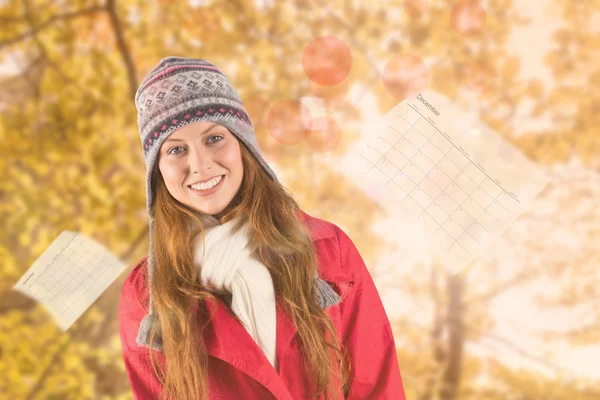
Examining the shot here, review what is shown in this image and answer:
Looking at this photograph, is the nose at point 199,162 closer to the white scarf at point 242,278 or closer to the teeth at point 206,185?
the teeth at point 206,185

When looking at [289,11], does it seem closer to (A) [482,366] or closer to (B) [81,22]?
(B) [81,22]

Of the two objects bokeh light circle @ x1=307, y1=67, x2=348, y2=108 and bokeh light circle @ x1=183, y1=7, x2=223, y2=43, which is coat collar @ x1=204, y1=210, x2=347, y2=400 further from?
bokeh light circle @ x1=183, y1=7, x2=223, y2=43

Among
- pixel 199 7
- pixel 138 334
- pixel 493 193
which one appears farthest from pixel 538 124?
pixel 138 334

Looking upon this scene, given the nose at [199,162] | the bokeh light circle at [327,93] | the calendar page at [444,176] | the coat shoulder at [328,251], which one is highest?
the bokeh light circle at [327,93]

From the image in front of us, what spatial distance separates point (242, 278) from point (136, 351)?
12.8 inches

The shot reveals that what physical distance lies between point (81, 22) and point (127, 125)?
390mm

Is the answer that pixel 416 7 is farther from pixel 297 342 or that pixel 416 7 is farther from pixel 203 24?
pixel 297 342

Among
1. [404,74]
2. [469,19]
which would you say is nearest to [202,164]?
[404,74]

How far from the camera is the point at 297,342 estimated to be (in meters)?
1.11

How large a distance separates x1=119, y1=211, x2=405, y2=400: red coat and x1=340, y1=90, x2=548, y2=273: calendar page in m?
0.19

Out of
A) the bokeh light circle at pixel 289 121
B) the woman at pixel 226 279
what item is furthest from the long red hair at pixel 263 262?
the bokeh light circle at pixel 289 121

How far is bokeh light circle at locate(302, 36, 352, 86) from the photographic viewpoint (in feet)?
5.97

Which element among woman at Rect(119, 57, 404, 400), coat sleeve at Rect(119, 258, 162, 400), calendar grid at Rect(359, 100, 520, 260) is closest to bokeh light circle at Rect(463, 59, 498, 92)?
calendar grid at Rect(359, 100, 520, 260)

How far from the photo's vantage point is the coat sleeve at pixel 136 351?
1.15m
